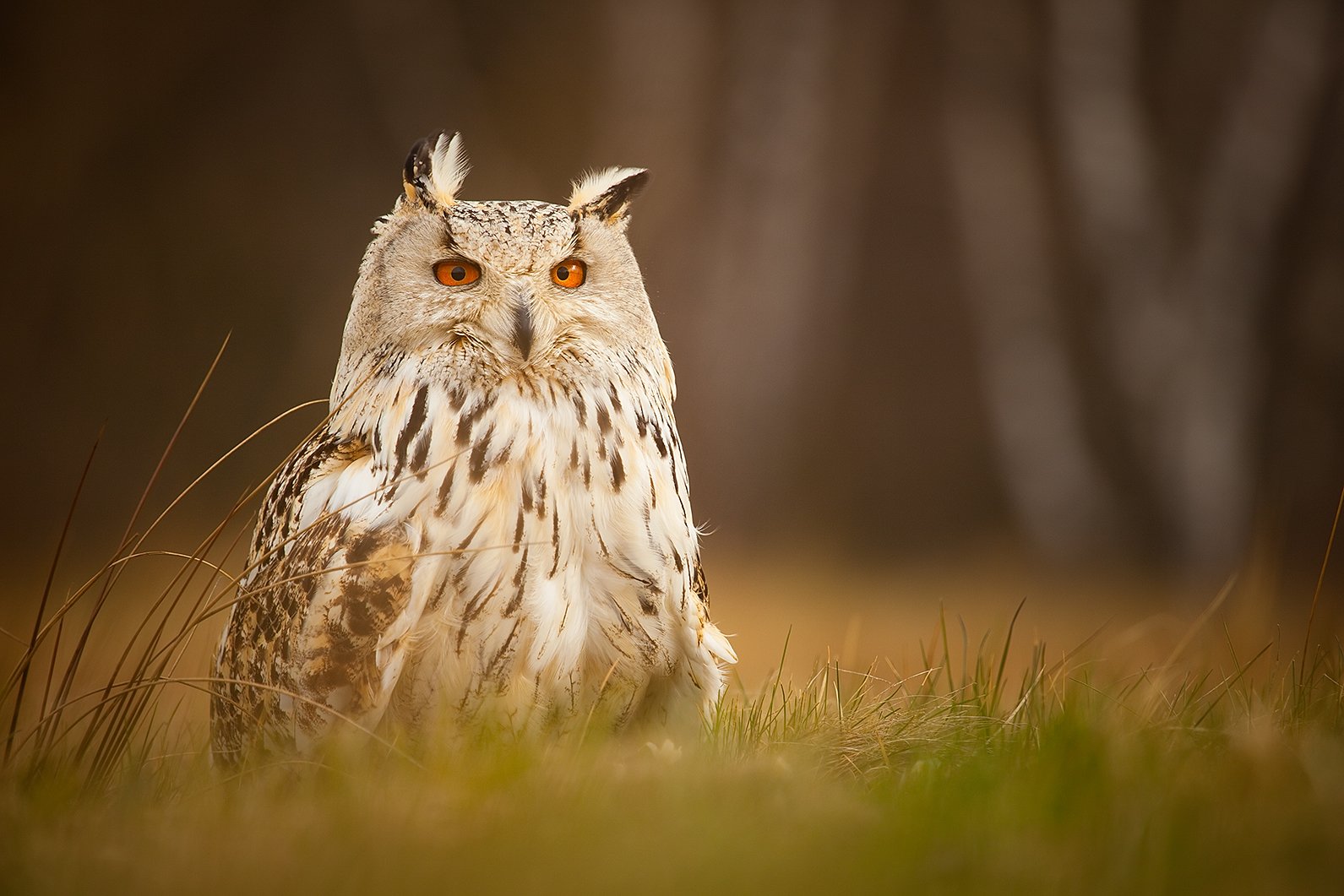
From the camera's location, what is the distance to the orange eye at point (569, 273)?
7.23 feet

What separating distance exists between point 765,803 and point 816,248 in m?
5.71

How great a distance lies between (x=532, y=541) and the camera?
6.32 ft

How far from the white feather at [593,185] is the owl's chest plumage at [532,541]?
1.48ft

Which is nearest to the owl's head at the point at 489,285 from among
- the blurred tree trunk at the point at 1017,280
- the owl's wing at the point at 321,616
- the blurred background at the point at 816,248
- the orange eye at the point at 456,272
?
the orange eye at the point at 456,272

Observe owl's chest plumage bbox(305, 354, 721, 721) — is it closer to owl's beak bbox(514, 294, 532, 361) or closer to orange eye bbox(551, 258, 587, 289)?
owl's beak bbox(514, 294, 532, 361)

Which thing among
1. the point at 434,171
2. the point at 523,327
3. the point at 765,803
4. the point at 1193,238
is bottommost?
the point at 765,803

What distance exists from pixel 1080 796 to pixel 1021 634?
3.32 m

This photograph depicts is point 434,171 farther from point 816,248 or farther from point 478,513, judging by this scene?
point 816,248

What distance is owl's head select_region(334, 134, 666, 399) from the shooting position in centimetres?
209

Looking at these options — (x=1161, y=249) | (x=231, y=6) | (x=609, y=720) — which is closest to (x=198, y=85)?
(x=231, y=6)

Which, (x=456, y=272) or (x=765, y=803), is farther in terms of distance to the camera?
(x=456, y=272)

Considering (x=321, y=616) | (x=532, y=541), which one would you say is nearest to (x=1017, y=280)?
(x=532, y=541)

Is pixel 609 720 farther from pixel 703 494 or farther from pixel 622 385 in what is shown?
pixel 703 494

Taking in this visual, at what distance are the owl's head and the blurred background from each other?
8.78ft
